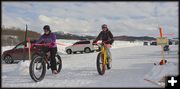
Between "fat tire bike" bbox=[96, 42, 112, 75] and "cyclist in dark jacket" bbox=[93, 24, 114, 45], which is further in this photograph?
"cyclist in dark jacket" bbox=[93, 24, 114, 45]

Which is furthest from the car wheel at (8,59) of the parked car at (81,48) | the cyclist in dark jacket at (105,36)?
the parked car at (81,48)

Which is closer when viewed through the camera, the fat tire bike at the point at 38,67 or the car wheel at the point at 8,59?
→ the fat tire bike at the point at 38,67

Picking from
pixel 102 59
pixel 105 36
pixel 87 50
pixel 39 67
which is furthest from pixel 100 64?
pixel 87 50

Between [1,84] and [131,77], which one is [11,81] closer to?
[1,84]

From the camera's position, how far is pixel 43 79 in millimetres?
10672

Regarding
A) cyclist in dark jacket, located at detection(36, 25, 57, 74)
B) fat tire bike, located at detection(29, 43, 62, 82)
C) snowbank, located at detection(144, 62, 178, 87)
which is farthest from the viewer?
cyclist in dark jacket, located at detection(36, 25, 57, 74)

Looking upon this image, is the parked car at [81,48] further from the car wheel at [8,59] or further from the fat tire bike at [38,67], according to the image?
the fat tire bike at [38,67]

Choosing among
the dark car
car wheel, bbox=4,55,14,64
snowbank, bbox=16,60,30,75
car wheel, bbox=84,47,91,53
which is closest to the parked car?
car wheel, bbox=84,47,91,53

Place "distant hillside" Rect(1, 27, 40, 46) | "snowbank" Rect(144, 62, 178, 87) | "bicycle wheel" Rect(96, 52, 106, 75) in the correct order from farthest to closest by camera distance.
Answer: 1. "distant hillside" Rect(1, 27, 40, 46)
2. "bicycle wheel" Rect(96, 52, 106, 75)
3. "snowbank" Rect(144, 62, 178, 87)

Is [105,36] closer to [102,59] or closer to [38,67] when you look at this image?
[102,59]

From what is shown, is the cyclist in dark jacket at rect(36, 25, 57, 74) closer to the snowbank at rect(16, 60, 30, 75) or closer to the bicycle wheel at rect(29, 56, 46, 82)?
the bicycle wheel at rect(29, 56, 46, 82)

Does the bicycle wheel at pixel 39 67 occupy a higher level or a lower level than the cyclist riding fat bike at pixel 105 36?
lower

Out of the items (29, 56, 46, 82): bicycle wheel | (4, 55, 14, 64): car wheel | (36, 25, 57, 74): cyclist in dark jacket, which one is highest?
(36, 25, 57, 74): cyclist in dark jacket

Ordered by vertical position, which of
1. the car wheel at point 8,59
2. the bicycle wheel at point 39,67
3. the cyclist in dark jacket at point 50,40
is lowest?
the car wheel at point 8,59
